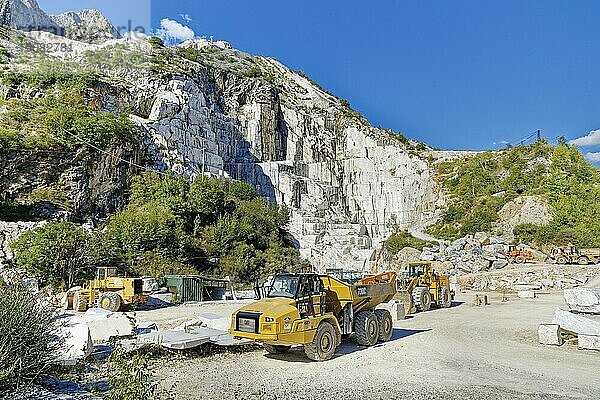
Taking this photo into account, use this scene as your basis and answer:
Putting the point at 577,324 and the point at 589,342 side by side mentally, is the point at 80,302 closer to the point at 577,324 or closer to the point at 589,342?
the point at 577,324

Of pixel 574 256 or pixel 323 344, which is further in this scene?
pixel 574 256

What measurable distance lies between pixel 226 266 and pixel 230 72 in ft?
118

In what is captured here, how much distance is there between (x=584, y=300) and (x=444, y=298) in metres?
7.14

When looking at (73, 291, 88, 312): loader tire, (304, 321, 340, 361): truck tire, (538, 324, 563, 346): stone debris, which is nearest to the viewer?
(304, 321, 340, 361): truck tire

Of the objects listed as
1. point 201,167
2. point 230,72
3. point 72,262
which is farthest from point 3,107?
point 230,72

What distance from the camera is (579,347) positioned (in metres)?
10.9

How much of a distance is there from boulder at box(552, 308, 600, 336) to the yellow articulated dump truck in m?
4.16

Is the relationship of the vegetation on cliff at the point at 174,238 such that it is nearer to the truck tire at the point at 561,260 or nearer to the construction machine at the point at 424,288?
the construction machine at the point at 424,288

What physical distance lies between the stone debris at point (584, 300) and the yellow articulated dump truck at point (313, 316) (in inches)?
208

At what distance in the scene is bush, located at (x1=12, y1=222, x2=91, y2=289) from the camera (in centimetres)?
2223

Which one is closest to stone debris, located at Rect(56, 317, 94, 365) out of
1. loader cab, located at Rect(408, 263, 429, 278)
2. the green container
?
the green container

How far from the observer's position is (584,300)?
42.8 feet

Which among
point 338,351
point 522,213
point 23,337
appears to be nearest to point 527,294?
point 338,351

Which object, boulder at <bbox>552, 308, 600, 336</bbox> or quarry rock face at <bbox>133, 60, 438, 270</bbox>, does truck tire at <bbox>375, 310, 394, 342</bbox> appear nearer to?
boulder at <bbox>552, 308, 600, 336</bbox>
